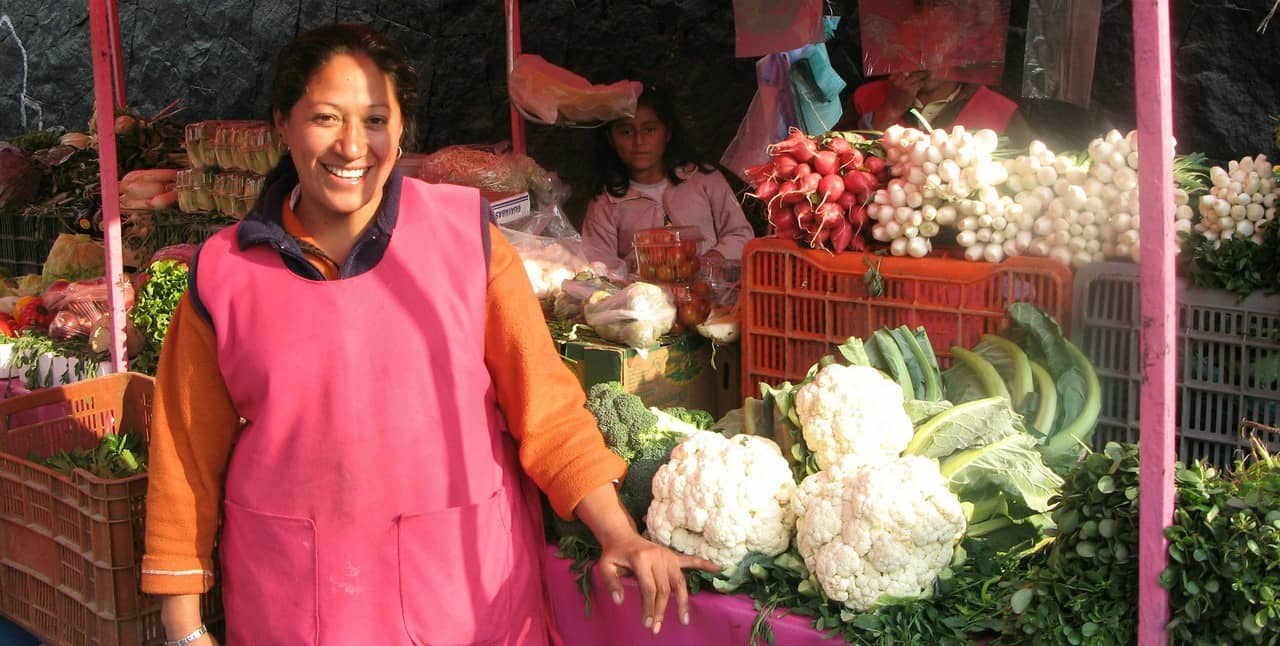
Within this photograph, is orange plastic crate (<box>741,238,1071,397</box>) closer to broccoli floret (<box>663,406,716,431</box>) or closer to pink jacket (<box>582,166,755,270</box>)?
broccoli floret (<box>663,406,716,431</box>)

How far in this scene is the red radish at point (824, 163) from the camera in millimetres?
2838

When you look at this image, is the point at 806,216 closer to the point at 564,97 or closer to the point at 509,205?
the point at 509,205

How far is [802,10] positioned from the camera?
4.30 meters

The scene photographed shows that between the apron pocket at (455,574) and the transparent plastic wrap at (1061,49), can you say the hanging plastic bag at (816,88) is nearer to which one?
the transparent plastic wrap at (1061,49)

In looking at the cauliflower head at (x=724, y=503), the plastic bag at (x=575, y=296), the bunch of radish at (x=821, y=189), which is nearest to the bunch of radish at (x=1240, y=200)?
the bunch of radish at (x=821, y=189)

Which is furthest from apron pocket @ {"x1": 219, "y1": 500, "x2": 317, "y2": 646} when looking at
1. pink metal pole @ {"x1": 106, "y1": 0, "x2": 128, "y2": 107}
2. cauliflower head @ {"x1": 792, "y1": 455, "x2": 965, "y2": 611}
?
pink metal pole @ {"x1": 106, "y1": 0, "x2": 128, "y2": 107}

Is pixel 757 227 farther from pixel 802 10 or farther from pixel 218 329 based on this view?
pixel 218 329

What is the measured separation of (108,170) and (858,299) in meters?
2.58

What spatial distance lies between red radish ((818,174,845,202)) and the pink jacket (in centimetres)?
209

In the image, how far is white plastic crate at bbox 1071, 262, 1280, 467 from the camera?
7.26ft

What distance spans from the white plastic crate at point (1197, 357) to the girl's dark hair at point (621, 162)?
281 centimetres

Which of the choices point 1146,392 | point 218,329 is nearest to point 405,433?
point 218,329

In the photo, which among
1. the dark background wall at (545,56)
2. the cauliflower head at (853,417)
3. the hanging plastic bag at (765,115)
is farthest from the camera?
the hanging plastic bag at (765,115)

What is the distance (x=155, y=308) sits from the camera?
405cm
